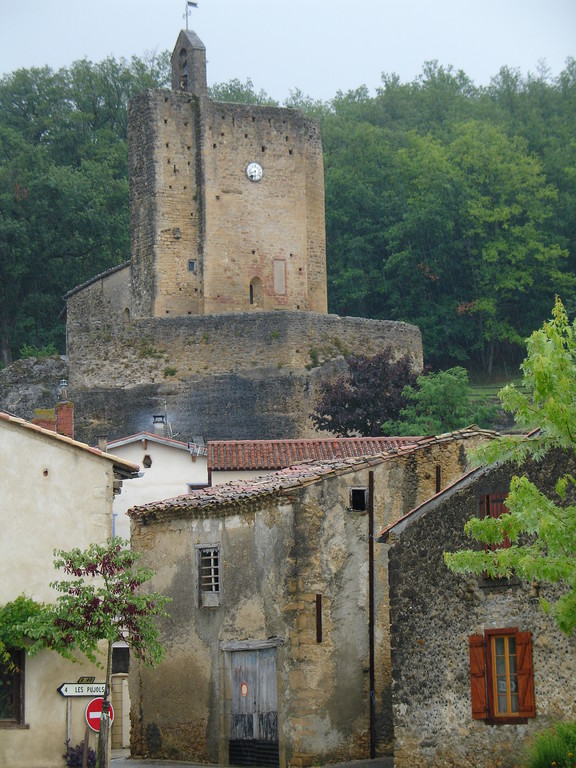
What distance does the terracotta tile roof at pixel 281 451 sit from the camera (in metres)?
35.7

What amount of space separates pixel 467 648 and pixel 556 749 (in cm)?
289

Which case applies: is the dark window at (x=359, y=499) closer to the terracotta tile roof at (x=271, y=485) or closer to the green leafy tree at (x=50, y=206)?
the terracotta tile roof at (x=271, y=485)

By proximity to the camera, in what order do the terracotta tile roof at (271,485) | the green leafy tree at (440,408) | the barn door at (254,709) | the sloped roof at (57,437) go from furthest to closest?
the green leafy tree at (440,408)
the terracotta tile roof at (271,485)
the barn door at (254,709)
the sloped roof at (57,437)

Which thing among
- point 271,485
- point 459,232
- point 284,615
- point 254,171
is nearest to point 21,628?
point 284,615

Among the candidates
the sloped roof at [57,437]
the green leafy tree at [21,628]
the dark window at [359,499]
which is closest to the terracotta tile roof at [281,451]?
the dark window at [359,499]

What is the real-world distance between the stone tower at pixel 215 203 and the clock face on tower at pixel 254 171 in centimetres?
4

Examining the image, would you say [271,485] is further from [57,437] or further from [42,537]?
[42,537]

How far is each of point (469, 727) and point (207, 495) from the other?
8.51m

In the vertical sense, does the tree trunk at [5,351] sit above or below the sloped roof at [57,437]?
above

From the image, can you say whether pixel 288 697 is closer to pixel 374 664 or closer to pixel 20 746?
pixel 374 664

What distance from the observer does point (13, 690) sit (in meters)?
24.2

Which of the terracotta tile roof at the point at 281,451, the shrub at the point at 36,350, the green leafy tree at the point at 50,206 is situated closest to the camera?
the terracotta tile roof at the point at 281,451

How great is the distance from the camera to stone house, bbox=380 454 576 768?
22.7 m

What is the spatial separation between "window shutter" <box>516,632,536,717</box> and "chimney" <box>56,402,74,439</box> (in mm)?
19666
